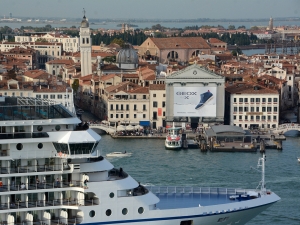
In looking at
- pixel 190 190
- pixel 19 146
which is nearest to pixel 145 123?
pixel 190 190

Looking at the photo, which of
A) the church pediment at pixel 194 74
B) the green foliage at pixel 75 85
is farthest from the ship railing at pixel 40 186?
the green foliage at pixel 75 85

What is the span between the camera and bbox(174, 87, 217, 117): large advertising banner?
103 feet

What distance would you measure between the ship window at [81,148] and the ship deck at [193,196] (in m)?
1.49

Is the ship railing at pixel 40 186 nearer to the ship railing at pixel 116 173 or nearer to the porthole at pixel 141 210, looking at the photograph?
the ship railing at pixel 116 173

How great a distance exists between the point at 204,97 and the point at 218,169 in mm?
8030

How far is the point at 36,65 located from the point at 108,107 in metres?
21.6

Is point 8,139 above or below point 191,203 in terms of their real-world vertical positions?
above

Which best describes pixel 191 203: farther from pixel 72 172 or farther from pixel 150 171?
pixel 150 171

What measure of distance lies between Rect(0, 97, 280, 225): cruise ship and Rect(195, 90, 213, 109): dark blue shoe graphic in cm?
1701

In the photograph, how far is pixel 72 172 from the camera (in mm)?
13805

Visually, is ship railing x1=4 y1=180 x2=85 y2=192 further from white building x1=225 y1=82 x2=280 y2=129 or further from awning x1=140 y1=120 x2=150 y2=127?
white building x1=225 y1=82 x2=280 y2=129

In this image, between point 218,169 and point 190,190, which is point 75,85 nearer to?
point 218,169

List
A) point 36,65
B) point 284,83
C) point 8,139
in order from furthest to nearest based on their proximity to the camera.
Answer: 1. point 36,65
2. point 284,83
3. point 8,139

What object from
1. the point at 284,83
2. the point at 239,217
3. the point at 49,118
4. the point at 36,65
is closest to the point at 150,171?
the point at 239,217
